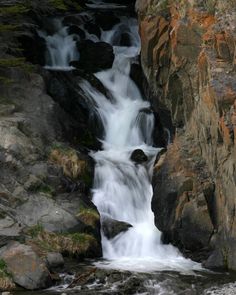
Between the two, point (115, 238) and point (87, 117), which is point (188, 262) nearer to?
point (115, 238)

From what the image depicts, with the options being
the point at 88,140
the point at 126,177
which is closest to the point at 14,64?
the point at 88,140

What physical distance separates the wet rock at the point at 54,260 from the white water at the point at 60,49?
1114 cm

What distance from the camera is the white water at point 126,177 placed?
1522 cm

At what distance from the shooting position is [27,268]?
1241 cm

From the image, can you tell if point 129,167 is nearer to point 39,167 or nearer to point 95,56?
point 39,167

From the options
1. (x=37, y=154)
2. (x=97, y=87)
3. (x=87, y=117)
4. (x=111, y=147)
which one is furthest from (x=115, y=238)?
(x=97, y=87)

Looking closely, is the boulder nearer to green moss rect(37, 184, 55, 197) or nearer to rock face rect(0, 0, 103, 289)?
rock face rect(0, 0, 103, 289)

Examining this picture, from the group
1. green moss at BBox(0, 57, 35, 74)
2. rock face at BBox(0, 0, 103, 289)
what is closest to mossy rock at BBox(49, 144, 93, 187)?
rock face at BBox(0, 0, 103, 289)

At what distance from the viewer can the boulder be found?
480 inches

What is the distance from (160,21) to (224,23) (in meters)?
3.64

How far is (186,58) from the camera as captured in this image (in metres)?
16.4

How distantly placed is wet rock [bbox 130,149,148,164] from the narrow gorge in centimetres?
3

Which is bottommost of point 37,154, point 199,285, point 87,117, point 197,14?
point 199,285

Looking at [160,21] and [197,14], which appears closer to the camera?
[197,14]
